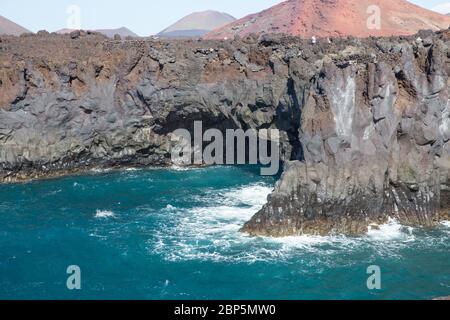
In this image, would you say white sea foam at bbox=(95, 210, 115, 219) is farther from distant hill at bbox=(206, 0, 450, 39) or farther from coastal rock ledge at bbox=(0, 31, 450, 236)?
distant hill at bbox=(206, 0, 450, 39)

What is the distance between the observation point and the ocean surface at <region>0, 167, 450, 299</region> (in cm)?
3616

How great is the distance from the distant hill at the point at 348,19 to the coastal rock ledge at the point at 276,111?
103 ft

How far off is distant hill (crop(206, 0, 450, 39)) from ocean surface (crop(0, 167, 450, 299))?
44353 mm

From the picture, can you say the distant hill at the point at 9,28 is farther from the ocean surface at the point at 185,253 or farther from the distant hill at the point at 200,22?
the ocean surface at the point at 185,253

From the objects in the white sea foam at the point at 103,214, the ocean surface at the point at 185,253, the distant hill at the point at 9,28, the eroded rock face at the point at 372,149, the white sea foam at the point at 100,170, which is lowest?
the ocean surface at the point at 185,253

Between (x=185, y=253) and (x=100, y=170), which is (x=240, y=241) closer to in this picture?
(x=185, y=253)

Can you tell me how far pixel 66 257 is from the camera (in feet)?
136

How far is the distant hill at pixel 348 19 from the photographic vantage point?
300 ft

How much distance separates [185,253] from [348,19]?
63.9 metres

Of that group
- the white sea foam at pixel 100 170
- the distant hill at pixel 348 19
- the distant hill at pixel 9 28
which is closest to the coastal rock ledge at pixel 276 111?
the white sea foam at pixel 100 170

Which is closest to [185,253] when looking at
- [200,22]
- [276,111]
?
[276,111]

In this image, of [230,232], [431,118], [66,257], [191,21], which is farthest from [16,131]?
[191,21]

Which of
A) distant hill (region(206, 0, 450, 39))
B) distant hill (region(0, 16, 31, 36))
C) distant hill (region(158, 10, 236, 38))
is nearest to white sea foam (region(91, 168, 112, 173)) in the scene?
distant hill (region(206, 0, 450, 39))

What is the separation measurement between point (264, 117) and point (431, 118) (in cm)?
1957
